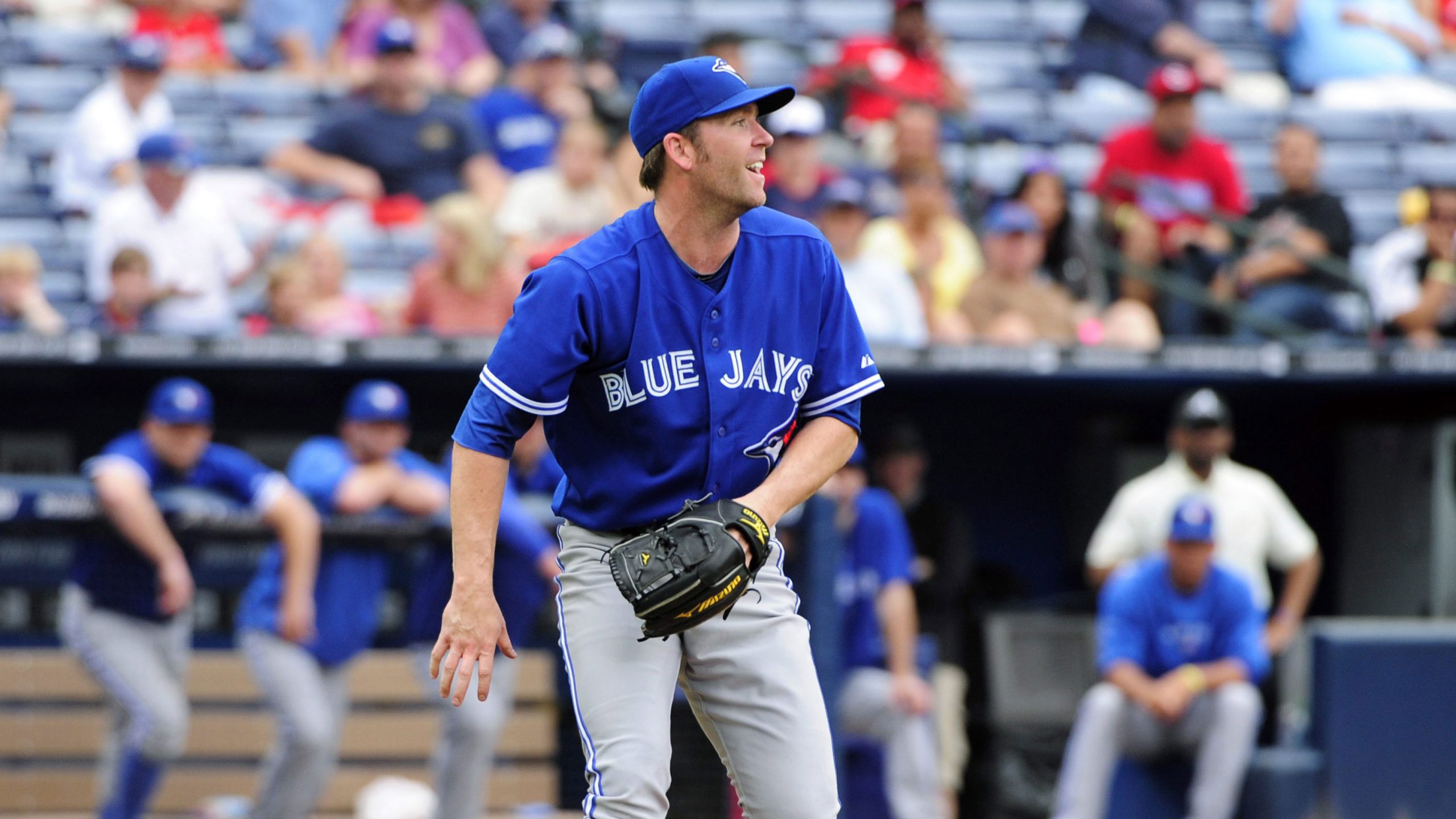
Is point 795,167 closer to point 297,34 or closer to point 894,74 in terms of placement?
point 894,74

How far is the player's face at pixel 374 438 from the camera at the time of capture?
6.63 meters

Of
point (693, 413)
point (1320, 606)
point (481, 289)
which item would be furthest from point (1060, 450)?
point (693, 413)

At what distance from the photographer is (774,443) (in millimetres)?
3455

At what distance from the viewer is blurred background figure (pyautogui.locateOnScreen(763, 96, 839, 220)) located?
26.6ft

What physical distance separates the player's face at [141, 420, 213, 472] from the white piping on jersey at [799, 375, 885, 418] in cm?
348

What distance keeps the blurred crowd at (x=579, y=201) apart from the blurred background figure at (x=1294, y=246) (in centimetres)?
1

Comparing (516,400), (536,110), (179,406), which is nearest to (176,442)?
(179,406)

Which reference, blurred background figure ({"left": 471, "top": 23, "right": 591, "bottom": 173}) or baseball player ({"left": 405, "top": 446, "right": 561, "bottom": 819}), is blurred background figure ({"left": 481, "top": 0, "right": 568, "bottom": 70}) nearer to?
blurred background figure ({"left": 471, "top": 23, "right": 591, "bottom": 173})

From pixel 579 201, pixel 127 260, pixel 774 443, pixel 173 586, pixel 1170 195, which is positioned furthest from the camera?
pixel 1170 195

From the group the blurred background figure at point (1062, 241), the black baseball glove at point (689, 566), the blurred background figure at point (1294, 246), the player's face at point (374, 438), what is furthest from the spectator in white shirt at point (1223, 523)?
the black baseball glove at point (689, 566)

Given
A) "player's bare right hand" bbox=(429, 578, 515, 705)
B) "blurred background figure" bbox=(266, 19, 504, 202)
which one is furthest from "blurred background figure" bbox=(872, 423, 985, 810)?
"player's bare right hand" bbox=(429, 578, 515, 705)

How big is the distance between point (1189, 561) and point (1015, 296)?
158 centimetres

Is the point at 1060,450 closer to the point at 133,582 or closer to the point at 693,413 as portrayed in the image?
the point at 133,582

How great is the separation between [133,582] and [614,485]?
3.49 m
